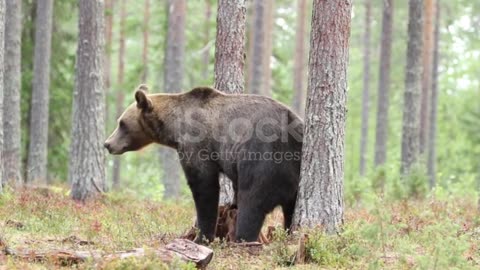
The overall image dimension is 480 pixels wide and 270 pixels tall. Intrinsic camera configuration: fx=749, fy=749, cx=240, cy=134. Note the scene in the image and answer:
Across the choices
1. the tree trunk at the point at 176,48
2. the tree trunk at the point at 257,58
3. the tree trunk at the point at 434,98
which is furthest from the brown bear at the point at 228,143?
the tree trunk at the point at 434,98

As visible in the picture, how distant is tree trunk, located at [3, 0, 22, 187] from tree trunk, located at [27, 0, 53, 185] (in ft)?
8.32

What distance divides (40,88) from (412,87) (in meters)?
10.4

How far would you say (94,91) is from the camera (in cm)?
1602

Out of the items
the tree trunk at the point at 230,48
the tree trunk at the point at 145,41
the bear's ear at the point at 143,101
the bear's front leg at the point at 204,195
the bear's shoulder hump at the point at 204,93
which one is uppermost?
the tree trunk at the point at 145,41

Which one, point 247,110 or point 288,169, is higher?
point 247,110

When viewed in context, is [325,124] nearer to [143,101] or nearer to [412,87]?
[143,101]

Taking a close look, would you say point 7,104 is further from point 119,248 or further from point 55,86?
point 119,248

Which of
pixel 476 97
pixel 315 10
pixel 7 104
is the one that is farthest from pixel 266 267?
pixel 476 97

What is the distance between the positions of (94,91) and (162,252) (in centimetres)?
906

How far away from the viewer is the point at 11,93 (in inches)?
680

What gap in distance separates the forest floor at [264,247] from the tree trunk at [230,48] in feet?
6.57

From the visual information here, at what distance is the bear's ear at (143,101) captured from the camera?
408 inches

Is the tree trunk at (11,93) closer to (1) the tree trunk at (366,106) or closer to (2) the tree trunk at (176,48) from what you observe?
(2) the tree trunk at (176,48)

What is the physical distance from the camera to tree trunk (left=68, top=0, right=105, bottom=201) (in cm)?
1579
